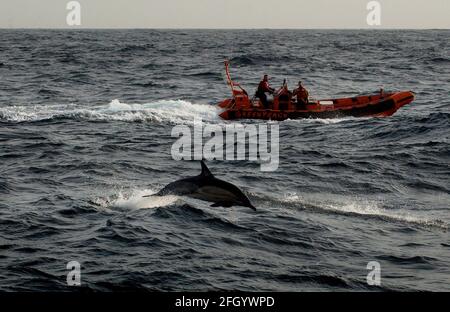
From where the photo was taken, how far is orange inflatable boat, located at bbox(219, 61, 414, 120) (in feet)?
105

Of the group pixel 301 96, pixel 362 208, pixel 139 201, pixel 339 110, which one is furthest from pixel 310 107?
pixel 139 201

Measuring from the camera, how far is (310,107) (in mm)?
32375

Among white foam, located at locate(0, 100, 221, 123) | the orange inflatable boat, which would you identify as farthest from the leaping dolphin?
the orange inflatable boat

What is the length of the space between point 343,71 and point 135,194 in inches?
1728

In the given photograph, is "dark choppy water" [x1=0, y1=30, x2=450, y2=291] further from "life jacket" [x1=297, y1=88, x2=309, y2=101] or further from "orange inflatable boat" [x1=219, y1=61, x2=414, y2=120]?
"life jacket" [x1=297, y1=88, x2=309, y2=101]

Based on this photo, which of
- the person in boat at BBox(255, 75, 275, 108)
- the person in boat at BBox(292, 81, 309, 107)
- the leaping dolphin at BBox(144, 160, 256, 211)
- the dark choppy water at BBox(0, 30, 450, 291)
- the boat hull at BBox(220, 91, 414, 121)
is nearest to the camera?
the dark choppy water at BBox(0, 30, 450, 291)

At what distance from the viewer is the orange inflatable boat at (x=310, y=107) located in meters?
32.2

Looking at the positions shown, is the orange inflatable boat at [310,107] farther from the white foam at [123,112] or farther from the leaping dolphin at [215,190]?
the leaping dolphin at [215,190]

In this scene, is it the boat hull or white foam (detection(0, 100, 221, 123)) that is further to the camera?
the boat hull

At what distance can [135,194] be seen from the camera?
59.2 feet

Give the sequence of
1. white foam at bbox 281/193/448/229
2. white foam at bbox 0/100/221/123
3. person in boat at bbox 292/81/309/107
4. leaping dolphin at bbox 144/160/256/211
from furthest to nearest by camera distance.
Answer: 1. person in boat at bbox 292/81/309/107
2. white foam at bbox 0/100/221/123
3. white foam at bbox 281/193/448/229
4. leaping dolphin at bbox 144/160/256/211

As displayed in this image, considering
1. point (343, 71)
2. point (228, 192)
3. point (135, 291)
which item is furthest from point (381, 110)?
point (343, 71)

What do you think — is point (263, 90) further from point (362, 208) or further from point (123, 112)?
point (362, 208)
